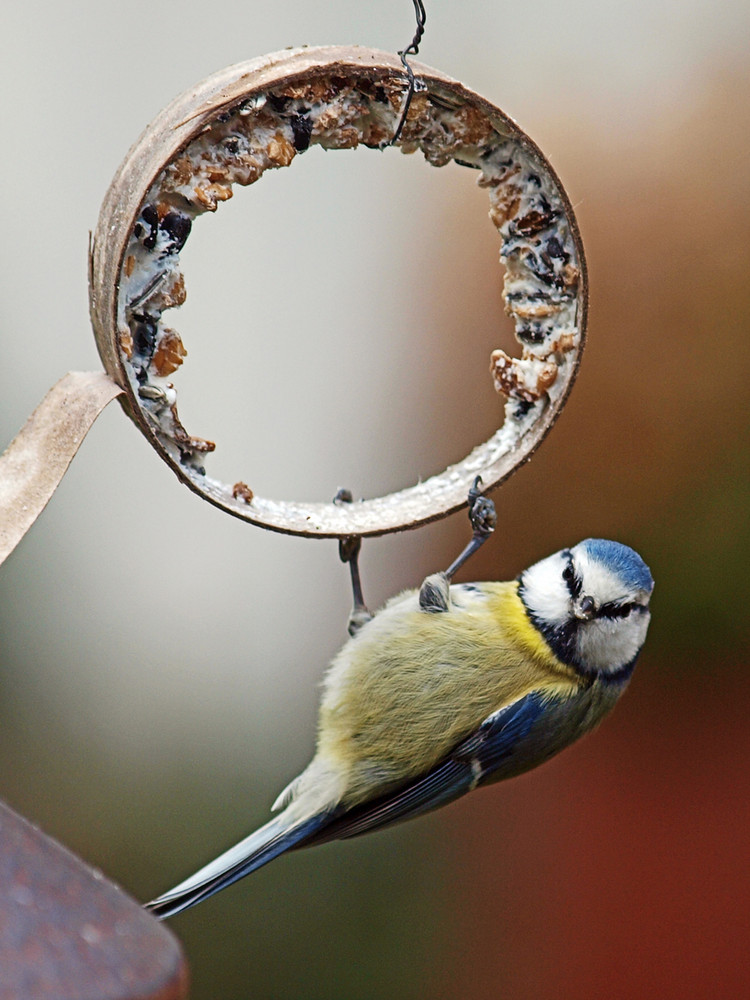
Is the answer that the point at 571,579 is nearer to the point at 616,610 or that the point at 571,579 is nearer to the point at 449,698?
the point at 616,610

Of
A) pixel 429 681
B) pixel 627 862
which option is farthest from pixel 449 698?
pixel 627 862

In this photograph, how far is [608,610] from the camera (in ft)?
4.10

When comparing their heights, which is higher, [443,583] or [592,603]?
[443,583]

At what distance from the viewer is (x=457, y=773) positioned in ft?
4.37

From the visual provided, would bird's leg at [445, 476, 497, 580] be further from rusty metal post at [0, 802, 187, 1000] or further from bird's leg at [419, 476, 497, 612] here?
rusty metal post at [0, 802, 187, 1000]

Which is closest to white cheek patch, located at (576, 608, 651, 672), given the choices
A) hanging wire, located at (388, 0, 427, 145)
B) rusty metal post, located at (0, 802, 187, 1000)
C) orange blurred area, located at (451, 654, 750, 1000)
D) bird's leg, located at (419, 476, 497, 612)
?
bird's leg, located at (419, 476, 497, 612)

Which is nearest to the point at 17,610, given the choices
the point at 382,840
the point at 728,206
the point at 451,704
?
the point at 382,840

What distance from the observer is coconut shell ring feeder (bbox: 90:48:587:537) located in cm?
93

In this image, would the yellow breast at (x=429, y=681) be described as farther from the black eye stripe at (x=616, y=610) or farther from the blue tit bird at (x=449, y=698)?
the black eye stripe at (x=616, y=610)

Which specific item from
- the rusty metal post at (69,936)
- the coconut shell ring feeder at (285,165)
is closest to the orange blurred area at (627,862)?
the coconut shell ring feeder at (285,165)

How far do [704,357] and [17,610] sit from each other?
180 cm

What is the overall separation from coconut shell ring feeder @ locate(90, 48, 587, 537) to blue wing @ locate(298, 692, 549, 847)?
35 cm

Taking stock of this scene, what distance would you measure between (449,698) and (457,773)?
0.09 meters

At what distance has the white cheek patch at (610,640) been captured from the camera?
1284 millimetres
